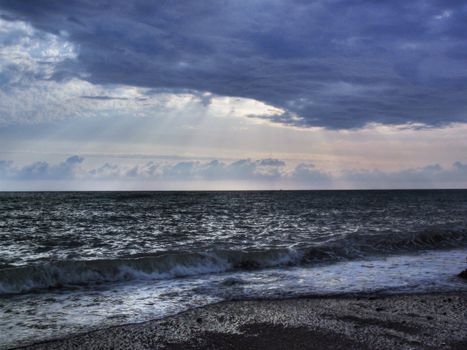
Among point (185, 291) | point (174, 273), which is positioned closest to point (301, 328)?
point (185, 291)

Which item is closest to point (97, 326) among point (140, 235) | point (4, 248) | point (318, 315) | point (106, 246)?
point (318, 315)

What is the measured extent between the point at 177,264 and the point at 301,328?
28.7ft

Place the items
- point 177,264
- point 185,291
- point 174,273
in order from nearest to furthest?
point 185,291 < point 174,273 < point 177,264

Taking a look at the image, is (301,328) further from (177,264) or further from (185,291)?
(177,264)

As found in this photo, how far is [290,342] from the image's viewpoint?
809cm

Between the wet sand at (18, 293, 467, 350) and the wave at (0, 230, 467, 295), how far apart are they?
18.9ft

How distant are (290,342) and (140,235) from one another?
823 inches

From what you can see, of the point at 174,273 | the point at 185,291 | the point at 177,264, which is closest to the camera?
the point at 185,291

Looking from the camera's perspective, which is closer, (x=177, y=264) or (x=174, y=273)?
(x=174, y=273)

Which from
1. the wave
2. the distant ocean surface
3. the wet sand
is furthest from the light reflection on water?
the wave

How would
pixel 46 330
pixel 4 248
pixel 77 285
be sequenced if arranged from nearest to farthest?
pixel 46 330 < pixel 77 285 < pixel 4 248

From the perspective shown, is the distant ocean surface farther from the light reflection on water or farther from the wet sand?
the wet sand

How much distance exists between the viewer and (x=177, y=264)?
1678 cm

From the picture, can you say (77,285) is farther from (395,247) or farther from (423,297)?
(395,247)
